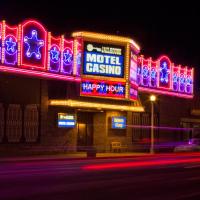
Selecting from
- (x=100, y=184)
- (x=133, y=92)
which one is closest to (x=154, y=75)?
(x=133, y=92)

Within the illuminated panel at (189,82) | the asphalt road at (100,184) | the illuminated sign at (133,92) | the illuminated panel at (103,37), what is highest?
the illuminated panel at (103,37)

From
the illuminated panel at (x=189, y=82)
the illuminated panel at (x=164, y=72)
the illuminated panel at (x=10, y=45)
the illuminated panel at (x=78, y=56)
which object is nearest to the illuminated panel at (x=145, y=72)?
the illuminated panel at (x=164, y=72)

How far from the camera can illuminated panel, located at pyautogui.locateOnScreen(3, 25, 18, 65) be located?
28.4 meters

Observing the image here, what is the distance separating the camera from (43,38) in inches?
1195

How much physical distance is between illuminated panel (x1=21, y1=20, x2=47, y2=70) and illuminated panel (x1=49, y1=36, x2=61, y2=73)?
0.64 m

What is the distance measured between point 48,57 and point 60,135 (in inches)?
219

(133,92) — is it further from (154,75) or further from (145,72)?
(154,75)

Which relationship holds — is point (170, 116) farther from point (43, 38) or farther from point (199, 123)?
point (43, 38)

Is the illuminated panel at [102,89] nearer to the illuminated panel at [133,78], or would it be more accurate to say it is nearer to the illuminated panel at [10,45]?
the illuminated panel at [133,78]

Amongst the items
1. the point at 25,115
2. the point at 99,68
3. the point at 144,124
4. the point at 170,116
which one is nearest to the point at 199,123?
the point at 170,116

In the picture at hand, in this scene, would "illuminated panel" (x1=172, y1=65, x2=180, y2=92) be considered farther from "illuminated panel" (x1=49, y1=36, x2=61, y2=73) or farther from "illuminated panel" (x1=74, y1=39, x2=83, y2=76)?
"illuminated panel" (x1=49, y1=36, x2=61, y2=73)

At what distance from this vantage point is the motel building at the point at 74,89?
2981cm

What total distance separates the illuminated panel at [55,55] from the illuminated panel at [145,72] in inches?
379

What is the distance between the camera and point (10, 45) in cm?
2858
